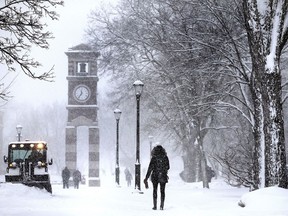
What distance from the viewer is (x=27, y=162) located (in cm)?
2128

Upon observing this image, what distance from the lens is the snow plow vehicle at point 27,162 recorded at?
2098cm

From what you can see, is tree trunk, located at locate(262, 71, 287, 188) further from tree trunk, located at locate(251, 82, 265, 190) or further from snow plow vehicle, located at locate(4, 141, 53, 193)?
snow plow vehicle, located at locate(4, 141, 53, 193)

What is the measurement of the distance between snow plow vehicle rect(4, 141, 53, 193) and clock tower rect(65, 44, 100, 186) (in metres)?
19.5

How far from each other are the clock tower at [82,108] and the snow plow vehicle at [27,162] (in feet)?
63.9

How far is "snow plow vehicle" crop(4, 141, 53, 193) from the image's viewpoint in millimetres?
20984

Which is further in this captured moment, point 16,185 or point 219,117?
point 219,117

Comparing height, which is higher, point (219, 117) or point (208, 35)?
point (208, 35)

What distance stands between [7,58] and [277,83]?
7193 mm

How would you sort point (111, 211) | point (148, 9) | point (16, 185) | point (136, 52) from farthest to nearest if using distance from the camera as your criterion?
point (136, 52) < point (148, 9) < point (16, 185) < point (111, 211)

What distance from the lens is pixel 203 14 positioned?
1859 cm

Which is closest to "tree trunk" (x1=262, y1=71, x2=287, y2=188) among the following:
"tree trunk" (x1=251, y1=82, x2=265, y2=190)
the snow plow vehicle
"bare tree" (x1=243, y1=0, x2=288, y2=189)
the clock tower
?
"bare tree" (x1=243, y1=0, x2=288, y2=189)

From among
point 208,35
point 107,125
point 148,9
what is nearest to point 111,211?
point 208,35

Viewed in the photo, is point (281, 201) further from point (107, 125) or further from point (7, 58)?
point (107, 125)

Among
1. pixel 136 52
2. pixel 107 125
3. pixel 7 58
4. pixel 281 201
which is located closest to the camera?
pixel 281 201
